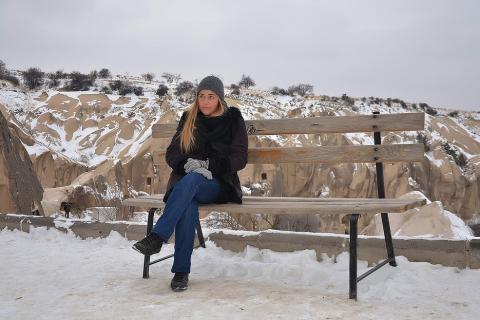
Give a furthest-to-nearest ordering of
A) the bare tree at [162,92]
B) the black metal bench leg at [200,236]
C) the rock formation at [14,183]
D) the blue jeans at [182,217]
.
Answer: the bare tree at [162,92] → the rock formation at [14,183] → the black metal bench leg at [200,236] → the blue jeans at [182,217]

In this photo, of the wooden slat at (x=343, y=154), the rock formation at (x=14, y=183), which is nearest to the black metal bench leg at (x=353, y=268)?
the wooden slat at (x=343, y=154)

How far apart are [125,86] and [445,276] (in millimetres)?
38268

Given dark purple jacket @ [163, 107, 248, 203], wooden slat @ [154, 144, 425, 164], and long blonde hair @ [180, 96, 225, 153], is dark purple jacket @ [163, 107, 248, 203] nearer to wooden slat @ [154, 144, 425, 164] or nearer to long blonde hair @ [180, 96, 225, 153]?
long blonde hair @ [180, 96, 225, 153]

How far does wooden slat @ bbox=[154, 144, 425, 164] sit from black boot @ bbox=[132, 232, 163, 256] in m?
1.32

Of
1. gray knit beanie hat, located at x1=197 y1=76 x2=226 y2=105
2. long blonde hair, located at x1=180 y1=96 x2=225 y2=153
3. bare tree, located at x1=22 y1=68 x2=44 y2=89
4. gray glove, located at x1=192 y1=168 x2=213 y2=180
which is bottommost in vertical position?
gray glove, located at x1=192 y1=168 x2=213 y2=180

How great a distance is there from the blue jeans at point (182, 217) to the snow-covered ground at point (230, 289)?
0.72 feet

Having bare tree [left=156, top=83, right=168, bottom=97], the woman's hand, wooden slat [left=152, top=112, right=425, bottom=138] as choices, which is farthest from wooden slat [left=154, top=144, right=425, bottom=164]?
bare tree [left=156, top=83, right=168, bottom=97]

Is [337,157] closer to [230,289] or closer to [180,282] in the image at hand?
[230,289]

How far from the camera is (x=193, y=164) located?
3.31m

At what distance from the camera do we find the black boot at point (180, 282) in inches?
118

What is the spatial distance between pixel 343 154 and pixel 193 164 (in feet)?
3.84

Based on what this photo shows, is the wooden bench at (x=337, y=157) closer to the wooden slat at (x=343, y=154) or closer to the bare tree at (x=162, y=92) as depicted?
the wooden slat at (x=343, y=154)

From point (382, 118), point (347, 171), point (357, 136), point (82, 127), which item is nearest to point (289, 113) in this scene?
point (357, 136)

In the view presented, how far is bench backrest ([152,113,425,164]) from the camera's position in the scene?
344 cm
